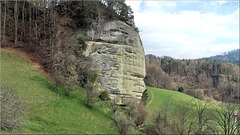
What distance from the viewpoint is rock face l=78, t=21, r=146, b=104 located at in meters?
38.6

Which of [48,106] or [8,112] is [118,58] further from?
[8,112]

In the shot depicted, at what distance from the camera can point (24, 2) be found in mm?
39562

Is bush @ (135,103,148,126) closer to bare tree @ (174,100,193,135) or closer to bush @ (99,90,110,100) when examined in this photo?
bare tree @ (174,100,193,135)

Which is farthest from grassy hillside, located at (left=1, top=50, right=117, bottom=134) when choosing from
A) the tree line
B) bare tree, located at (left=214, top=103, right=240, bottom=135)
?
the tree line

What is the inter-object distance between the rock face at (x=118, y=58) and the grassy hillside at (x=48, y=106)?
6718 mm

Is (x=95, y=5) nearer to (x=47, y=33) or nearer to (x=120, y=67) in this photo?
(x=47, y=33)

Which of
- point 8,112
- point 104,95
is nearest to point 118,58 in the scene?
point 104,95

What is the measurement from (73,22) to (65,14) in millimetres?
2750

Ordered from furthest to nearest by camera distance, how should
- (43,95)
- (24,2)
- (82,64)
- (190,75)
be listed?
(190,75), (24,2), (82,64), (43,95)

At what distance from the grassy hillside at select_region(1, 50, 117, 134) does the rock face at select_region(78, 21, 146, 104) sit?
22.0ft

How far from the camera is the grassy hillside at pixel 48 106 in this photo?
21781 mm

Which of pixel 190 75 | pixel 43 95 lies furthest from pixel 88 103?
pixel 190 75

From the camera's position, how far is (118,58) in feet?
133

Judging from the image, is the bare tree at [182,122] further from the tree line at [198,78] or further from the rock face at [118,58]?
the tree line at [198,78]
